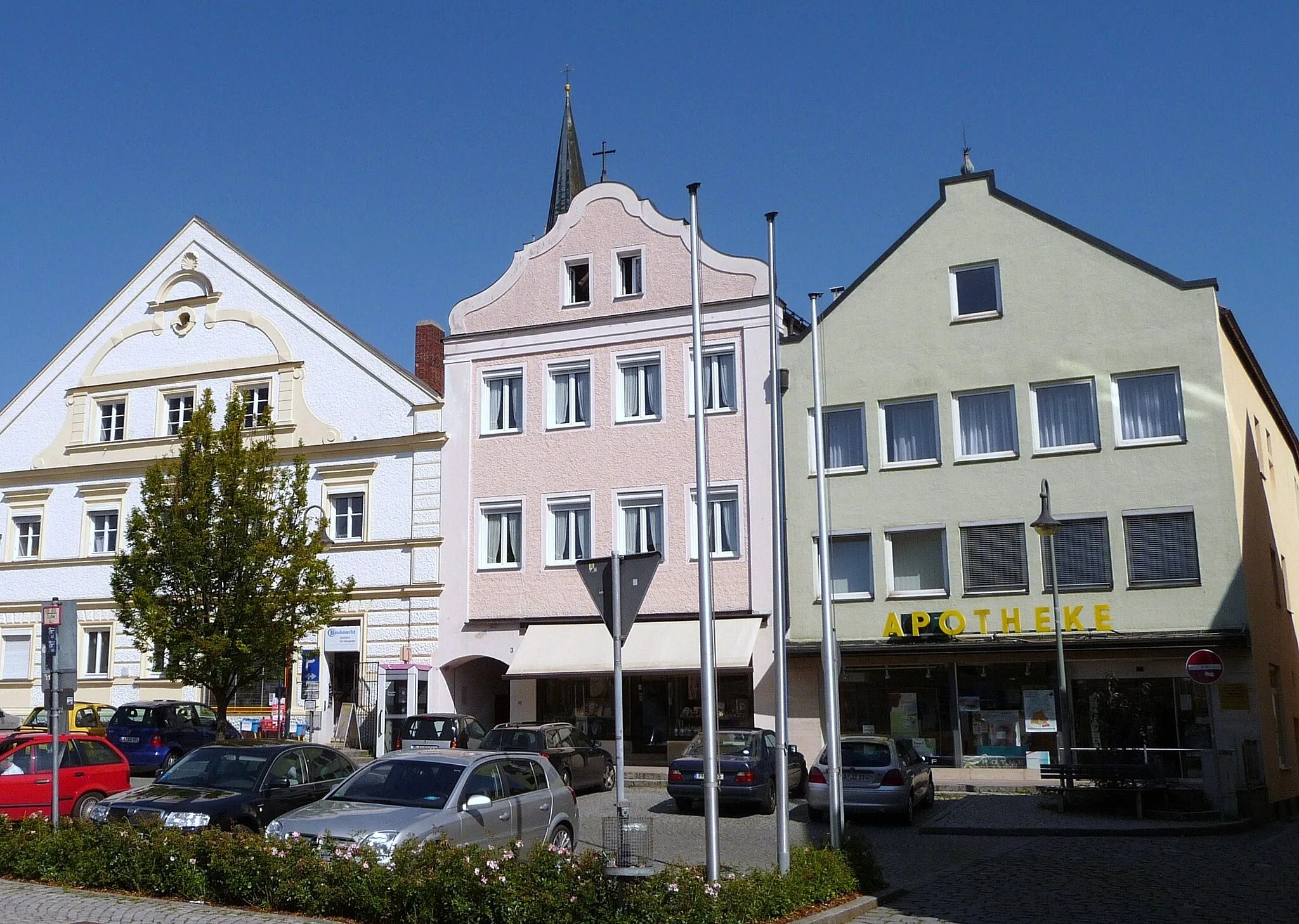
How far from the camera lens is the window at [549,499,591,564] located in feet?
113

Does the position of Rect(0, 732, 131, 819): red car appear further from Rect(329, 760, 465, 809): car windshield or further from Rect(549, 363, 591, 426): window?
Rect(549, 363, 591, 426): window

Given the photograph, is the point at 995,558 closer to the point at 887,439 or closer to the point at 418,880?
the point at 887,439

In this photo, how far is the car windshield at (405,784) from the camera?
49.0 feet

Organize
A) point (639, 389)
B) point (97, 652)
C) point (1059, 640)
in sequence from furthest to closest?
1. point (97, 652)
2. point (639, 389)
3. point (1059, 640)

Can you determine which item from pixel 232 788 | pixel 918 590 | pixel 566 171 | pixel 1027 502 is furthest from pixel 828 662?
pixel 566 171

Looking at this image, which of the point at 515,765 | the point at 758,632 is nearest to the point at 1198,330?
the point at 758,632

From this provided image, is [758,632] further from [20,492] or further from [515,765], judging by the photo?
[20,492]

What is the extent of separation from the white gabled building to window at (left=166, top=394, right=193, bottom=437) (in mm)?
54

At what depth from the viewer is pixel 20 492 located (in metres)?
40.1

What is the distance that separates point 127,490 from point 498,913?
3048 centimetres

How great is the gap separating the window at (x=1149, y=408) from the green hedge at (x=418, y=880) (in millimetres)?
17667

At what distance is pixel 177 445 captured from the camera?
124 ft

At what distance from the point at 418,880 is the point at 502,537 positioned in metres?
23.5

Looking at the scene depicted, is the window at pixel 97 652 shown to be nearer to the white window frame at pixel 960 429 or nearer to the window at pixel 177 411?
the window at pixel 177 411
